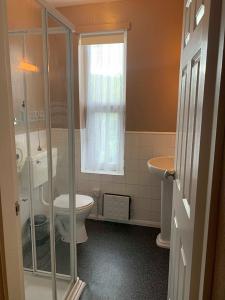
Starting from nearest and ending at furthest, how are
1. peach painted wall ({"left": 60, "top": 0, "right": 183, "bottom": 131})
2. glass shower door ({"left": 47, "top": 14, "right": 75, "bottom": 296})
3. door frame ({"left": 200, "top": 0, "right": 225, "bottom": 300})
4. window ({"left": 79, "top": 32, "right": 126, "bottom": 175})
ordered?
door frame ({"left": 200, "top": 0, "right": 225, "bottom": 300}) < glass shower door ({"left": 47, "top": 14, "right": 75, "bottom": 296}) < peach painted wall ({"left": 60, "top": 0, "right": 183, "bottom": 131}) < window ({"left": 79, "top": 32, "right": 126, "bottom": 175})

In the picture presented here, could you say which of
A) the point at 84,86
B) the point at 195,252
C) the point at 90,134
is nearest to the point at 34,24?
the point at 84,86

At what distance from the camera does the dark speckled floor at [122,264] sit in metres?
1.87

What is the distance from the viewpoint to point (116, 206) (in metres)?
2.91

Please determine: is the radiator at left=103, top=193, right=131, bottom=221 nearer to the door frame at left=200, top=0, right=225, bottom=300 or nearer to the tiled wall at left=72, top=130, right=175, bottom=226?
the tiled wall at left=72, top=130, right=175, bottom=226

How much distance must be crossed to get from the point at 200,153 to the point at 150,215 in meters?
2.32

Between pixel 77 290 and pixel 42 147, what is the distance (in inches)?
44.8

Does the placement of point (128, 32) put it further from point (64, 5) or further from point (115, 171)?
point (115, 171)

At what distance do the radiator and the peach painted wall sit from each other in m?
0.87

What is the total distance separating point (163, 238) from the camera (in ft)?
8.28

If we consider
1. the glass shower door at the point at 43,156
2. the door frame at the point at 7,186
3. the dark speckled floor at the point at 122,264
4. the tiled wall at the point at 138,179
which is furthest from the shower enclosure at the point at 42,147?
the tiled wall at the point at 138,179

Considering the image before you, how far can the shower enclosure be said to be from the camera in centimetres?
170

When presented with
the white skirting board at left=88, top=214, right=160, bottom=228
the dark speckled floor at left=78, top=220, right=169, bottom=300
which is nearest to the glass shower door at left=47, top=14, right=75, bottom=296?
the dark speckled floor at left=78, top=220, right=169, bottom=300

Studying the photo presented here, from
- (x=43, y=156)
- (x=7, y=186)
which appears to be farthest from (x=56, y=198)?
(x=7, y=186)

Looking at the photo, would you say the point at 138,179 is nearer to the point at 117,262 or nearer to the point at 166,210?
the point at 166,210
